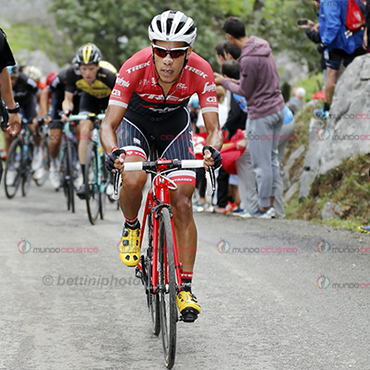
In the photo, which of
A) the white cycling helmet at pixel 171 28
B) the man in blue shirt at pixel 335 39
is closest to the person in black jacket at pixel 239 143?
the man in blue shirt at pixel 335 39

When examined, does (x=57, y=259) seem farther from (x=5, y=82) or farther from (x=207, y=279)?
(x=5, y=82)

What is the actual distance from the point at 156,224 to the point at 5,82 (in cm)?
214

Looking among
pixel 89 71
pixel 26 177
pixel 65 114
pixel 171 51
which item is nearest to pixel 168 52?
pixel 171 51

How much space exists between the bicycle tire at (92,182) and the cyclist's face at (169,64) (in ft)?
16.9

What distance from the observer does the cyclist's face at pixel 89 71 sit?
9.88m

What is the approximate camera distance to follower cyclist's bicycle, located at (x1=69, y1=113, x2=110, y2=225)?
990 cm

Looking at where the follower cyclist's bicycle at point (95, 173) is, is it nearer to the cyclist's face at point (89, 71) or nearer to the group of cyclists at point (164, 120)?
the cyclist's face at point (89, 71)

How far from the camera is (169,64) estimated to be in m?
4.79

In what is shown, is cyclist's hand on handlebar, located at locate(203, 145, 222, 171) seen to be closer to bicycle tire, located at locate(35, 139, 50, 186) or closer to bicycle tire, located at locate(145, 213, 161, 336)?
bicycle tire, located at locate(145, 213, 161, 336)

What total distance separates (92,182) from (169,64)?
5.49m

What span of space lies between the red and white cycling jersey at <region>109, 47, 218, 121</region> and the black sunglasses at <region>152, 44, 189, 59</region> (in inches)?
8.3

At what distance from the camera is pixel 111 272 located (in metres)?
6.96

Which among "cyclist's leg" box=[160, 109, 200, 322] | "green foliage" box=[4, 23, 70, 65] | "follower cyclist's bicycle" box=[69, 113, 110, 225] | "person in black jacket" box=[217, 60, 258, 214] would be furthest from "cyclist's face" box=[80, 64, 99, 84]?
"green foliage" box=[4, 23, 70, 65]

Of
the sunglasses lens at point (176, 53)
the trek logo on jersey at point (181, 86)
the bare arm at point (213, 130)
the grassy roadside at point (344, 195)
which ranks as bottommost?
the grassy roadside at point (344, 195)
